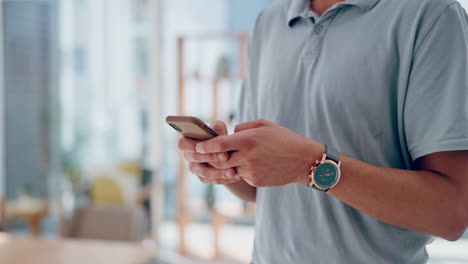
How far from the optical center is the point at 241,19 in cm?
404

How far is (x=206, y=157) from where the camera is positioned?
63 centimetres

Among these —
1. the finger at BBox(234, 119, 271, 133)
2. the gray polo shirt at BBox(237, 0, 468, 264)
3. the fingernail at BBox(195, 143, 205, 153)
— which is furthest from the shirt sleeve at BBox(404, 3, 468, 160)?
the fingernail at BBox(195, 143, 205, 153)

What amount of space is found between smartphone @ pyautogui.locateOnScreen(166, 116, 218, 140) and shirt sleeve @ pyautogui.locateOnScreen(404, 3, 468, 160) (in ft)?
1.06

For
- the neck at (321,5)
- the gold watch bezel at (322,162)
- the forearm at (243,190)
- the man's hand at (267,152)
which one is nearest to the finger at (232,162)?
the man's hand at (267,152)

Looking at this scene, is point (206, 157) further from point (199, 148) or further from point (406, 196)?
point (406, 196)

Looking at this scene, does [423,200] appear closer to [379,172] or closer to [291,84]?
[379,172]

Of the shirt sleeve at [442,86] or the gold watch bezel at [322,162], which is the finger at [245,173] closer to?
the gold watch bezel at [322,162]

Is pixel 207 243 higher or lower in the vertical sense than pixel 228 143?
lower

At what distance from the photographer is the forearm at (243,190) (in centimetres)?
89

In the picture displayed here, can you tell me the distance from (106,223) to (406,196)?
7.33ft

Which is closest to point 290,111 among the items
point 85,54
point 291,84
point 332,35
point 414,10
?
point 291,84

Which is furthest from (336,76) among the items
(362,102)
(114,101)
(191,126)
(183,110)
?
(114,101)

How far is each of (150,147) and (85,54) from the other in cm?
111

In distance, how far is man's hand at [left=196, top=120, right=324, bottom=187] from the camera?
1.92ft
